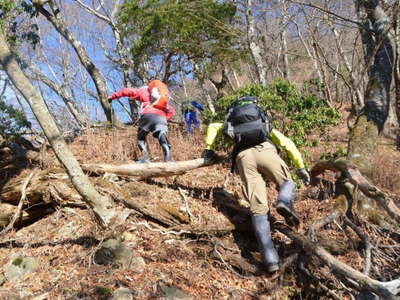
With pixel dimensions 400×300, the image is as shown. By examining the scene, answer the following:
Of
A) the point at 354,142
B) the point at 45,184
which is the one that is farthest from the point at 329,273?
the point at 45,184

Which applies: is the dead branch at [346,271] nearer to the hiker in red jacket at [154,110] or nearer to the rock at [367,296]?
the rock at [367,296]

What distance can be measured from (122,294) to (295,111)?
4.70 metres

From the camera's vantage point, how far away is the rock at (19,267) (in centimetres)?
331

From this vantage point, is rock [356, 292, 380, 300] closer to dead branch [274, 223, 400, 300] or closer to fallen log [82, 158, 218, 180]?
dead branch [274, 223, 400, 300]

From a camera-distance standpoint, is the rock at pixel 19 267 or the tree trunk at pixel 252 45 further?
the tree trunk at pixel 252 45

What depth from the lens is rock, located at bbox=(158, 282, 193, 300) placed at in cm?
293

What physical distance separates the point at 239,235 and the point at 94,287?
186 cm

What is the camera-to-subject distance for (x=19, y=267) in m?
3.38

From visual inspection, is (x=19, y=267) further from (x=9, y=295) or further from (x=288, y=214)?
(x=288, y=214)

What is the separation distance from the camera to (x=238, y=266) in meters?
3.51

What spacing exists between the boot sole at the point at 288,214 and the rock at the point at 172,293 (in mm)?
1321

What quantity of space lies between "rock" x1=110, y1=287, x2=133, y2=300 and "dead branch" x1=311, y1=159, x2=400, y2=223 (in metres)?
2.64

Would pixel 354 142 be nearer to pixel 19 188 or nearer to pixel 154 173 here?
pixel 154 173

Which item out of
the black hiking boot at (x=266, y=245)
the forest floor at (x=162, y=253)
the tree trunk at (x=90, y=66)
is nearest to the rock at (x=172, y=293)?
the forest floor at (x=162, y=253)
